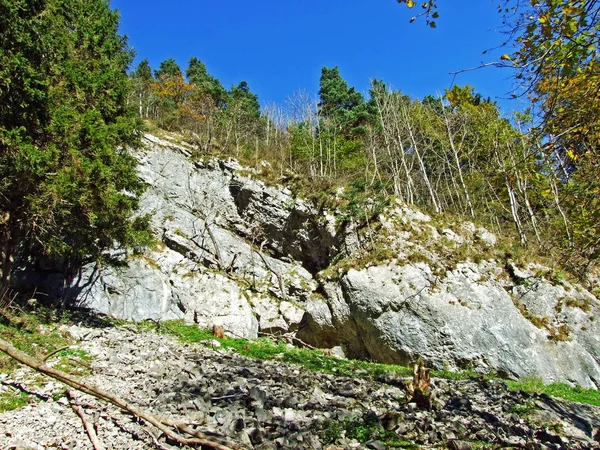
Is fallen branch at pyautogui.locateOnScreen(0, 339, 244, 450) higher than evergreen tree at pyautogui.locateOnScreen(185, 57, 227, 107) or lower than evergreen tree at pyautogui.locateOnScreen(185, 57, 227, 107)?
lower

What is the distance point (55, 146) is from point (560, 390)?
17247mm

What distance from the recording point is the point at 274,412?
5.43 meters

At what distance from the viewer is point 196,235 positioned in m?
21.7

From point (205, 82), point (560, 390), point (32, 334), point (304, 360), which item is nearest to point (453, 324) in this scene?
point (560, 390)

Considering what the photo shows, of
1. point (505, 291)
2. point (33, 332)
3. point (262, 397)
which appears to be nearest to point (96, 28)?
point (33, 332)

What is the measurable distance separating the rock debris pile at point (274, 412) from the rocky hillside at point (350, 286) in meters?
5.78

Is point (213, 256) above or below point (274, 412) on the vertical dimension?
above

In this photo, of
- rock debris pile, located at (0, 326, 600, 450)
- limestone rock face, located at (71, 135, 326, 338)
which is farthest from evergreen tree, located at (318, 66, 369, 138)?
rock debris pile, located at (0, 326, 600, 450)

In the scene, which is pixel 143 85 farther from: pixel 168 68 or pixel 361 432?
pixel 361 432

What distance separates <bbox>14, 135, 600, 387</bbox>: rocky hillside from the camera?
14.0m

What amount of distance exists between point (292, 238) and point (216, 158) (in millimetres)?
8014

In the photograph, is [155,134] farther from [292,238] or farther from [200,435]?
[200,435]

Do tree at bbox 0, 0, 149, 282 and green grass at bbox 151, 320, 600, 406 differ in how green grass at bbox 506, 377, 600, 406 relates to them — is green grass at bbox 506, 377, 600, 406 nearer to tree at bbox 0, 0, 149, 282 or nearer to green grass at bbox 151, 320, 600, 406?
green grass at bbox 151, 320, 600, 406

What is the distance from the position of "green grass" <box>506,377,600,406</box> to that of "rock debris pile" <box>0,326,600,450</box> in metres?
2.05
